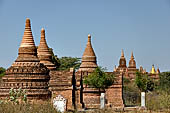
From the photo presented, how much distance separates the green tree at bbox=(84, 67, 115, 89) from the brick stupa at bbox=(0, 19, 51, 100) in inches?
131

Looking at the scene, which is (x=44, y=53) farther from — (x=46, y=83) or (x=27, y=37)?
(x=46, y=83)

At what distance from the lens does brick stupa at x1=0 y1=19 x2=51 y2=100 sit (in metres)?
20.0

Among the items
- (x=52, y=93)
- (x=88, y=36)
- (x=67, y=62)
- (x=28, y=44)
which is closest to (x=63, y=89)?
(x=52, y=93)

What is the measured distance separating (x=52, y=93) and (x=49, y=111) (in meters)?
8.84

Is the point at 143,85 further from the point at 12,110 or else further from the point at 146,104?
the point at 12,110

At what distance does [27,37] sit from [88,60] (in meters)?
5.65

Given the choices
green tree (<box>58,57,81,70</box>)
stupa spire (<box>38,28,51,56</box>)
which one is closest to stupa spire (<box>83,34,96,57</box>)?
stupa spire (<box>38,28,51,56</box>)

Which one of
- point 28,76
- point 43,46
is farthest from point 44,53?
point 28,76

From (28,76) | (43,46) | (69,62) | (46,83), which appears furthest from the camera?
(69,62)

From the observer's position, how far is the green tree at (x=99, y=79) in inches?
923

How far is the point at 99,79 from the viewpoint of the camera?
76.6ft

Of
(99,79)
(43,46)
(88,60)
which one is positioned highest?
(43,46)

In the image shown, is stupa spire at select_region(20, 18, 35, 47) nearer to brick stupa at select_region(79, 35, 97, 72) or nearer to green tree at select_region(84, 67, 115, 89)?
green tree at select_region(84, 67, 115, 89)

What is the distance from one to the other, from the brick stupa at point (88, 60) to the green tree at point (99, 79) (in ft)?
6.08
